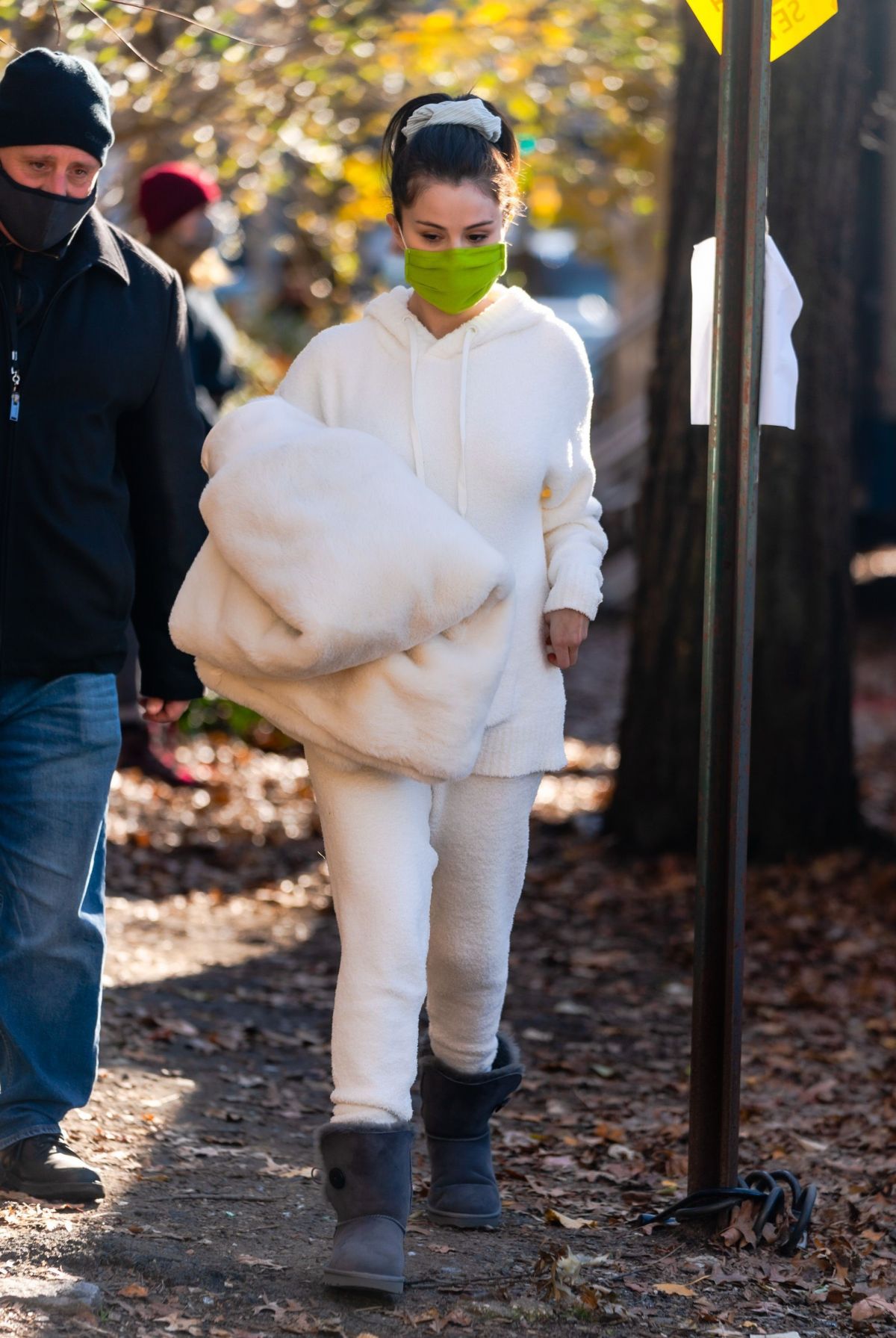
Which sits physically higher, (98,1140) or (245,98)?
(245,98)

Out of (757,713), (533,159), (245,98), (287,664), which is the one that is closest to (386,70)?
(245,98)

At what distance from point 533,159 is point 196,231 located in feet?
15.8

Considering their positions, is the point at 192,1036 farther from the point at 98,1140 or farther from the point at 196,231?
the point at 196,231

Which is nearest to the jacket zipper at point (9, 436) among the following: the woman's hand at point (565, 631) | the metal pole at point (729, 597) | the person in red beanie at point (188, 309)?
the woman's hand at point (565, 631)

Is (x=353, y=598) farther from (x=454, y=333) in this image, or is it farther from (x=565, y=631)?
(x=454, y=333)

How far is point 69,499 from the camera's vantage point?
347cm

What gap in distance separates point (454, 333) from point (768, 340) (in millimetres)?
670

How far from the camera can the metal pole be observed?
350cm

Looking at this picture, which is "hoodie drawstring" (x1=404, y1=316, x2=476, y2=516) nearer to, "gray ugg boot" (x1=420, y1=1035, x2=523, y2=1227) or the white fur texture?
the white fur texture

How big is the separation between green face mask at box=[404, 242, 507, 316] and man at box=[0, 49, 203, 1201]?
2.06ft

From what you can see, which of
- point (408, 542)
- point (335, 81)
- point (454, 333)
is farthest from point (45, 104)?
point (335, 81)

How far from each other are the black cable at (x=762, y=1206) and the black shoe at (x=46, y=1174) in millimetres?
1182

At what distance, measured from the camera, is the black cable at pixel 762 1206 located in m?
3.59

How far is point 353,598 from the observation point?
9.89 feet
